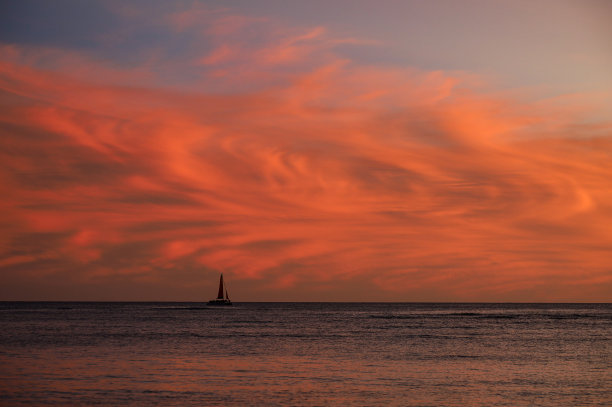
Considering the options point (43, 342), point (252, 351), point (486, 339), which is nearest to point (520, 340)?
point (486, 339)

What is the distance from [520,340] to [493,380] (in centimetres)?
3834

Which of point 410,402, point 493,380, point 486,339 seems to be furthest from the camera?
point 486,339

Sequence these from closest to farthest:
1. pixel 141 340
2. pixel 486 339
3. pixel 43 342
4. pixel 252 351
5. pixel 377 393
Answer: pixel 377 393 < pixel 252 351 < pixel 43 342 < pixel 141 340 < pixel 486 339

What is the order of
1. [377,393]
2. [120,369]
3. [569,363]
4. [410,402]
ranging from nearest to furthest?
[410,402]
[377,393]
[120,369]
[569,363]

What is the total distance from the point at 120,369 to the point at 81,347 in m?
19.5

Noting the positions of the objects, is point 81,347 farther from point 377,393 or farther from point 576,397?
point 576,397

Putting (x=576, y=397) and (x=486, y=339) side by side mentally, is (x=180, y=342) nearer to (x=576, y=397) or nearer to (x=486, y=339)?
(x=486, y=339)

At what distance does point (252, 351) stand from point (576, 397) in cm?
3148

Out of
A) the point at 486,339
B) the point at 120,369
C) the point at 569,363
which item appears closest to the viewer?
the point at 120,369

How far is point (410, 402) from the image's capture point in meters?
34.4

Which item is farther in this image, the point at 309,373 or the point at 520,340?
the point at 520,340

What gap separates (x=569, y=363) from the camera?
172 feet

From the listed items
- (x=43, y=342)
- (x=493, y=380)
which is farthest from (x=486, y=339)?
(x=43, y=342)

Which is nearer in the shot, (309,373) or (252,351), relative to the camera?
(309,373)
